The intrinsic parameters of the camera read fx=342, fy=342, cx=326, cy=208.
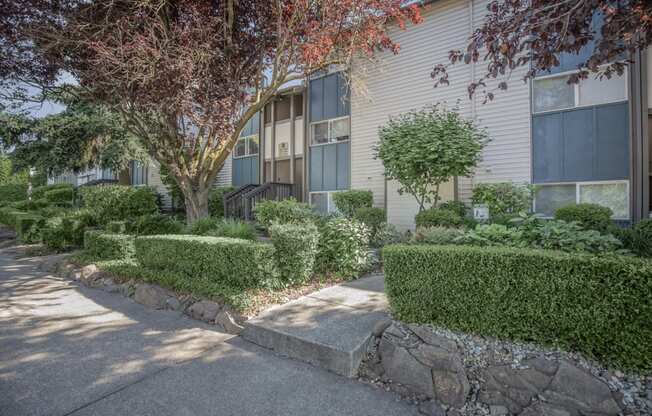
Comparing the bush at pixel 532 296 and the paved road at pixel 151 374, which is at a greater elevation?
the bush at pixel 532 296

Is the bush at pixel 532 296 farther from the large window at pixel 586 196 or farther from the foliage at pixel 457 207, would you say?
the large window at pixel 586 196

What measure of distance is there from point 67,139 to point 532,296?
17484 millimetres

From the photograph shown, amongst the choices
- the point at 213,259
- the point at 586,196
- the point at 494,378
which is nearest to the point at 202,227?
the point at 213,259

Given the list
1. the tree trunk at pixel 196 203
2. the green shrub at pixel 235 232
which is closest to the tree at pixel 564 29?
the green shrub at pixel 235 232

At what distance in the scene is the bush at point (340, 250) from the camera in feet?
19.7

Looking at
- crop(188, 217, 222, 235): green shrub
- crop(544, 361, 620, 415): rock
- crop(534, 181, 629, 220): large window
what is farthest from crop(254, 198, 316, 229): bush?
crop(544, 361, 620, 415): rock

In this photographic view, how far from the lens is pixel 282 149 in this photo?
14.1 m

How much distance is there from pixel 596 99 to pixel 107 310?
412 inches

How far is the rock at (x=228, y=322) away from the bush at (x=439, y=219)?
16.2 feet

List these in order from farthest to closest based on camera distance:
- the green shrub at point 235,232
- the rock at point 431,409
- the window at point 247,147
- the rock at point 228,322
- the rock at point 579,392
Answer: the window at point 247,147 < the green shrub at point 235,232 < the rock at point 228,322 < the rock at point 431,409 < the rock at point 579,392

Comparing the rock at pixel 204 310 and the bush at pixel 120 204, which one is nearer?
the rock at pixel 204 310

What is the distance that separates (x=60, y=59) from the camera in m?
7.78

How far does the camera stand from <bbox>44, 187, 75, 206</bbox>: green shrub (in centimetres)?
2068

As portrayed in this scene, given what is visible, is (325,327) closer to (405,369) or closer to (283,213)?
(405,369)
